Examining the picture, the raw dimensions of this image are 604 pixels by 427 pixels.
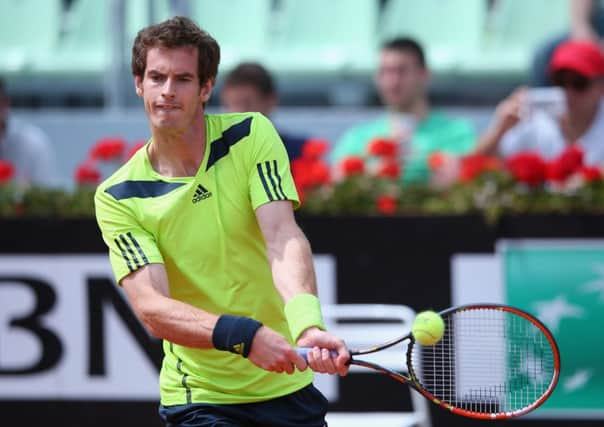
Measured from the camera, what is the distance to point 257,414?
338cm

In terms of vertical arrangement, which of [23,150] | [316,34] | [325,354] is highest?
[316,34]

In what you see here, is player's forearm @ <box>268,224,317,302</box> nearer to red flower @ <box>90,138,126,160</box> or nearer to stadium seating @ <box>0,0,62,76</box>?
red flower @ <box>90,138,126,160</box>

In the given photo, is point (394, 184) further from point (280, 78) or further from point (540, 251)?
point (280, 78)

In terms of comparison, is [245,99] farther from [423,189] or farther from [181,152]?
[181,152]

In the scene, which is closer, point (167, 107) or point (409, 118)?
point (167, 107)

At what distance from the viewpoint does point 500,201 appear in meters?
5.73

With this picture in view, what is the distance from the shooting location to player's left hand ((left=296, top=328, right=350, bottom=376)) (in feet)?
9.64

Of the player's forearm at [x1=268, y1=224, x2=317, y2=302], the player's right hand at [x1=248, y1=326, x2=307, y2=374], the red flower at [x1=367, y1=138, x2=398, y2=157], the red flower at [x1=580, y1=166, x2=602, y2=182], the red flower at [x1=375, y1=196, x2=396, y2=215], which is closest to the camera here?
the player's right hand at [x1=248, y1=326, x2=307, y2=374]

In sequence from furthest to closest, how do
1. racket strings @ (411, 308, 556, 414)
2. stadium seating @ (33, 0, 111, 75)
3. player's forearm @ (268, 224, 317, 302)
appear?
stadium seating @ (33, 0, 111, 75) < racket strings @ (411, 308, 556, 414) < player's forearm @ (268, 224, 317, 302)

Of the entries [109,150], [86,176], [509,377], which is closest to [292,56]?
[109,150]

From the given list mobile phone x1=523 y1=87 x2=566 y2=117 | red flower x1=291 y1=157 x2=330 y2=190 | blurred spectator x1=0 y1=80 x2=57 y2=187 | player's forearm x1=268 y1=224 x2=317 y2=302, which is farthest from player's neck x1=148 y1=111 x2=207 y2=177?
blurred spectator x1=0 y1=80 x2=57 y2=187

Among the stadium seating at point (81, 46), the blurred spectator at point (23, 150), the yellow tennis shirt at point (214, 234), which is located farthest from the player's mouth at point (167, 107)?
the stadium seating at point (81, 46)

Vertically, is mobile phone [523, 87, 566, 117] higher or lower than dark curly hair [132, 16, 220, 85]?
lower

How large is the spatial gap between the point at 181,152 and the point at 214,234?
269 millimetres
